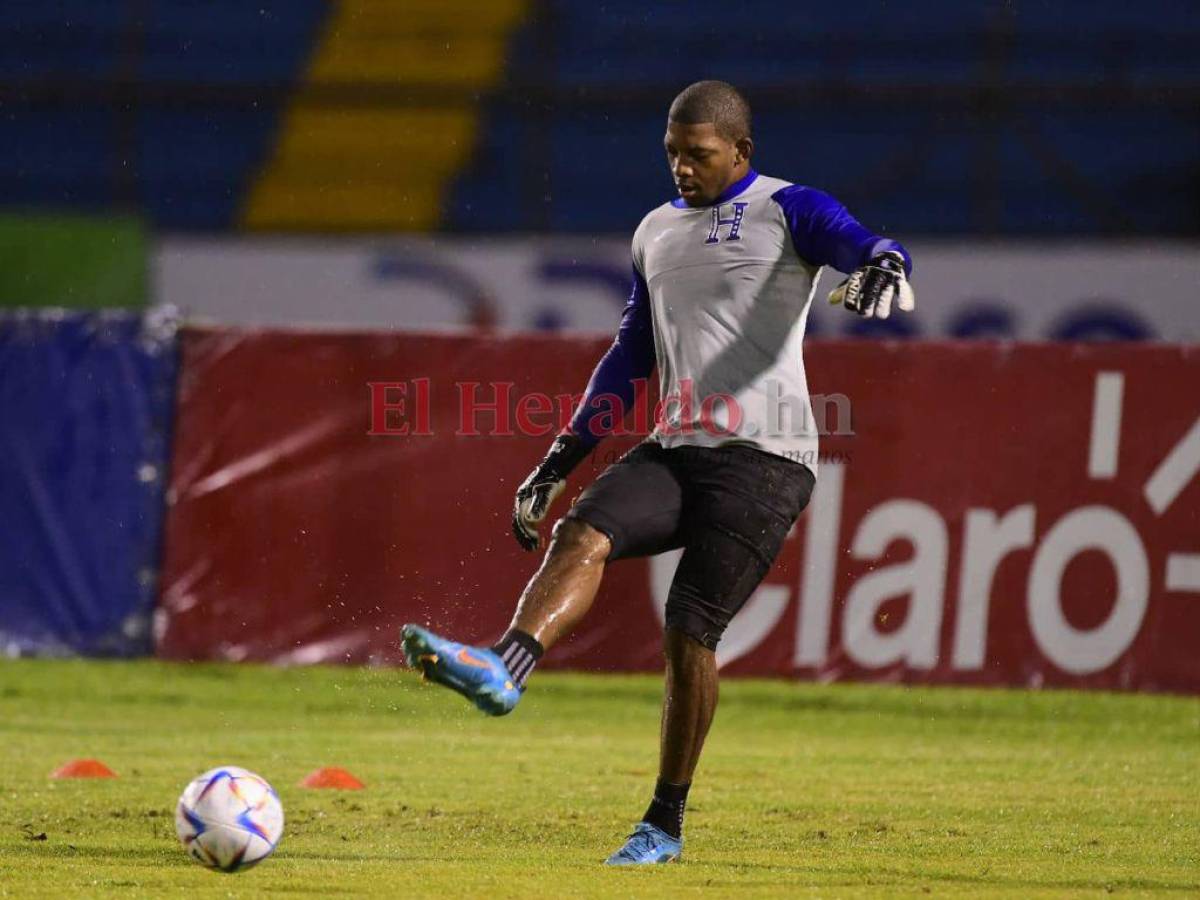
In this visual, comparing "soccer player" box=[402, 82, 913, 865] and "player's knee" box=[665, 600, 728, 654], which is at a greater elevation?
"soccer player" box=[402, 82, 913, 865]

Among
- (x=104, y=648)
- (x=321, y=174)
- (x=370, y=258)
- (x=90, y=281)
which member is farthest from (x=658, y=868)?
(x=321, y=174)

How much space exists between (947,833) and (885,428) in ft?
16.0

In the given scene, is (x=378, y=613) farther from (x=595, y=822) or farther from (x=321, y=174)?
(x=321, y=174)

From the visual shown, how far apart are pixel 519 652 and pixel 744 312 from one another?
1319 mm

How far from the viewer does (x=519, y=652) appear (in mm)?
5555

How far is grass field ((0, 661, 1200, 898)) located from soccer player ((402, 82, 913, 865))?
657mm

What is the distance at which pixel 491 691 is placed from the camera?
5.36m

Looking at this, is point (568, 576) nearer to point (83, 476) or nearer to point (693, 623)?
point (693, 623)

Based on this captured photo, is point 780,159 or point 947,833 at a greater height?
point 780,159

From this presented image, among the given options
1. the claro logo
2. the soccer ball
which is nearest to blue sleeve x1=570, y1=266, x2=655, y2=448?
the soccer ball

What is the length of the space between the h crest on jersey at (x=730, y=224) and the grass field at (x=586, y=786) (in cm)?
186

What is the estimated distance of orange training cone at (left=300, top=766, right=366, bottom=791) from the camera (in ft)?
26.1

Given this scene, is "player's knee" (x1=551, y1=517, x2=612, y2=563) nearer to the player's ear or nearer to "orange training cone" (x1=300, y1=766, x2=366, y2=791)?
the player's ear

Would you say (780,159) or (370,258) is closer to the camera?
(370,258)
